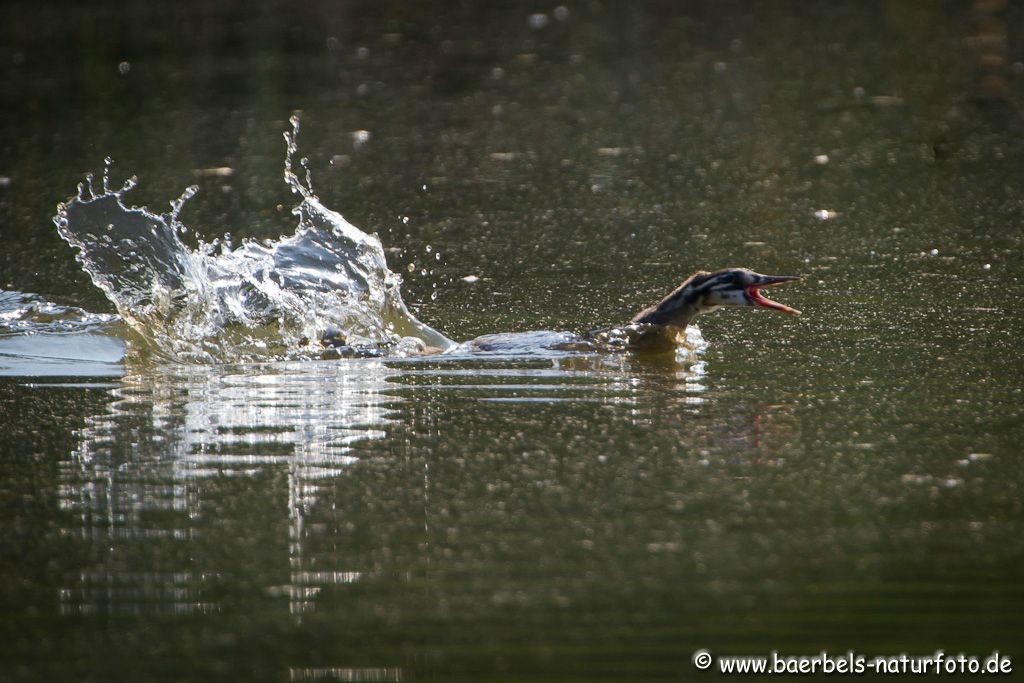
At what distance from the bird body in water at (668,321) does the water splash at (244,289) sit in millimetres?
554

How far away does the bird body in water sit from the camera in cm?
1027

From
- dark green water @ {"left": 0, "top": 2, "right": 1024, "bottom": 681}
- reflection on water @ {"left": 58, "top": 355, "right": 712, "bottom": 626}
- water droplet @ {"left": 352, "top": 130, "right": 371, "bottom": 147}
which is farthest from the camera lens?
water droplet @ {"left": 352, "top": 130, "right": 371, "bottom": 147}

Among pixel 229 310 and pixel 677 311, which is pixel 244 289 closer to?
pixel 229 310

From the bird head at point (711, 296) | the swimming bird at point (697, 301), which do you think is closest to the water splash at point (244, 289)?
the swimming bird at point (697, 301)

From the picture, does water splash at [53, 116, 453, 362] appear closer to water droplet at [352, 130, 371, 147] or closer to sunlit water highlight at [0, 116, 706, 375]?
sunlit water highlight at [0, 116, 706, 375]

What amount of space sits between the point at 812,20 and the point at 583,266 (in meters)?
17.2

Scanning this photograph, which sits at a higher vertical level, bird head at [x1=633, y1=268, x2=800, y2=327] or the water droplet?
the water droplet

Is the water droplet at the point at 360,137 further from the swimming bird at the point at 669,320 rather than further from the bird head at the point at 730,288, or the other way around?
the bird head at the point at 730,288

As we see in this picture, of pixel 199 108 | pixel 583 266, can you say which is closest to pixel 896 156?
pixel 583 266

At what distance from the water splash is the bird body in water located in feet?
1.82

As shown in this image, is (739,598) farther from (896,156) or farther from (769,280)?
(896,156)

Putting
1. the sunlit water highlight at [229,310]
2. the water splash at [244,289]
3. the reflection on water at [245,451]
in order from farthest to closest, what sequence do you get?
the water splash at [244,289]
the sunlit water highlight at [229,310]
the reflection on water at [245,451]

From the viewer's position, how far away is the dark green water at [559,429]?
560cm

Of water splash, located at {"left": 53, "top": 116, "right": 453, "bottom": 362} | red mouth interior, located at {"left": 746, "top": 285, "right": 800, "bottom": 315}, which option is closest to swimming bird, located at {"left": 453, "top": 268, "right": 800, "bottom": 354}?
red mouth interior, located at {"left": 746, "top": 285, "right": 800, "bottom": 315}
